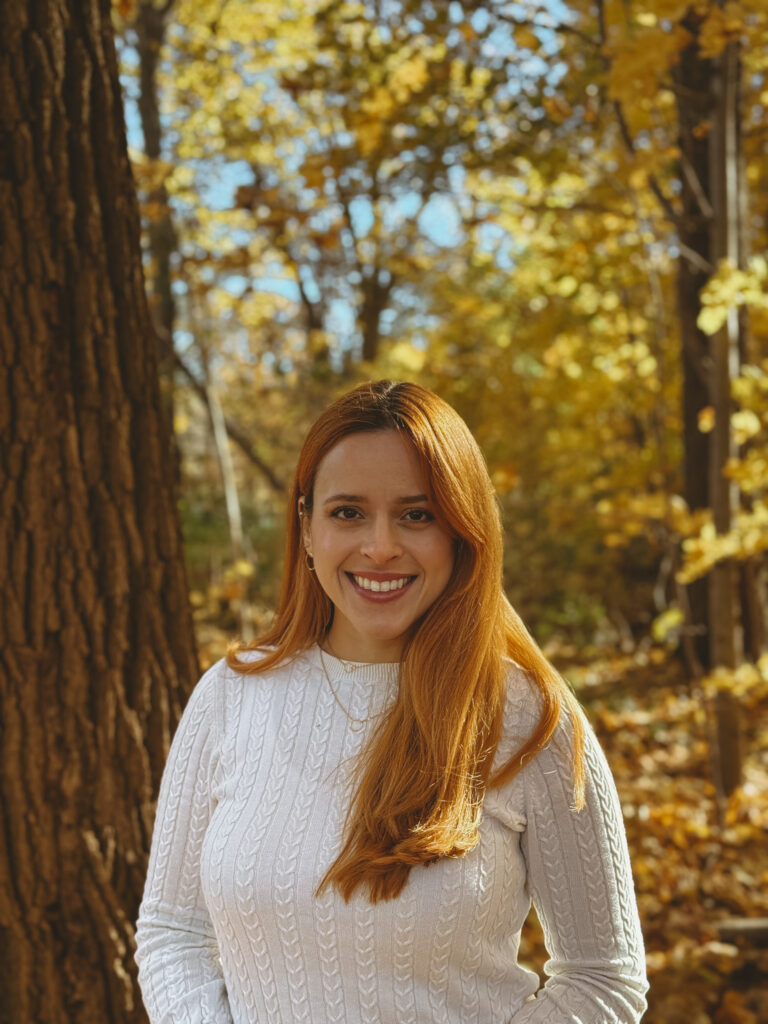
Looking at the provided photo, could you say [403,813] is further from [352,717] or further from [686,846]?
[686,846]

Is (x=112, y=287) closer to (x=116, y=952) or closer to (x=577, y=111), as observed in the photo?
(x=116, y=952)

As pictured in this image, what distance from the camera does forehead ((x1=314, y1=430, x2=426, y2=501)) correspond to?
1.75 m

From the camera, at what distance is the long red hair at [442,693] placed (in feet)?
5.46

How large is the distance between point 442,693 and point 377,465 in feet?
1.39

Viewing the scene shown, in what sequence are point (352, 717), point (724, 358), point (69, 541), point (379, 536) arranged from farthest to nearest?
point (724, 358) < point (69, 541) < point (352, 717) < point (379, 536)

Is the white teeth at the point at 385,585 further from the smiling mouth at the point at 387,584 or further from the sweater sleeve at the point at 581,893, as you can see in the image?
the sweater sleeve at the point at 581,893

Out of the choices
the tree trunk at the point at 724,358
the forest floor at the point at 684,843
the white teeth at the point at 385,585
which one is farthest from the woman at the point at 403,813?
the tree trunk at the point at 724,358

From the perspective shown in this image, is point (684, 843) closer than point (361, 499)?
No

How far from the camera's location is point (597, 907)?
171 centimetres

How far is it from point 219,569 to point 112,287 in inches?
343

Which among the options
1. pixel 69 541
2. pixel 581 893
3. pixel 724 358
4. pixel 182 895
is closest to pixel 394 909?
pixel 581 893

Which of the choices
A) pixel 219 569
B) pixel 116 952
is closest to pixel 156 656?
pixel 116 952

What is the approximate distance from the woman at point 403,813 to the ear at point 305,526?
5cm

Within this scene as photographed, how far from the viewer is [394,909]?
1646 millimetres
